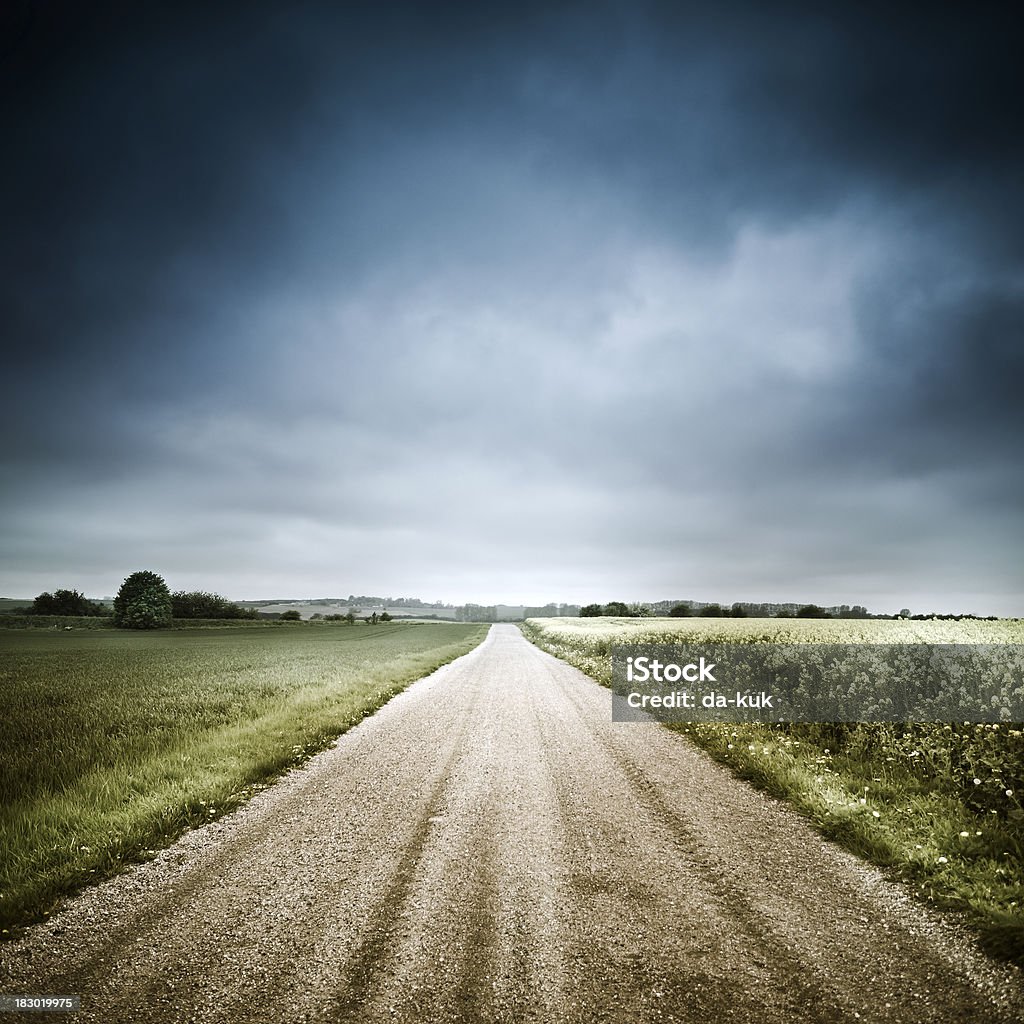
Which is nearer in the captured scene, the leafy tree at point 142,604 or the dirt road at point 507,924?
the dirt road at point 507,924

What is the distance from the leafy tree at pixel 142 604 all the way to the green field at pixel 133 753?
76.6 metres

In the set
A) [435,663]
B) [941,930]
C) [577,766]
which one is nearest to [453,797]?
[577,766]

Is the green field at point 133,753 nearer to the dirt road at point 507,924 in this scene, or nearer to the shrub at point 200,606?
the dirt road at point 507,924

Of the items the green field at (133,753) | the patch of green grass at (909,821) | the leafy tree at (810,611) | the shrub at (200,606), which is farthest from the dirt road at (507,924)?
the shrub at (200,606)

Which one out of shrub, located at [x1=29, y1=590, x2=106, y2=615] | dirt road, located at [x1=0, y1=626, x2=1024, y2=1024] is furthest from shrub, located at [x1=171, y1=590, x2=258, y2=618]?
dirt road, located at [x1=0, y1=626, x2=1024, y2=1024]

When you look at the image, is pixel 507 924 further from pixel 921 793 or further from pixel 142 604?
pixel 142 604

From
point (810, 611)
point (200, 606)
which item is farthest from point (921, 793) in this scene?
point (200, 606)

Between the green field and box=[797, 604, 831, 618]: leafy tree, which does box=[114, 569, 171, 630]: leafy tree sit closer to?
the green field

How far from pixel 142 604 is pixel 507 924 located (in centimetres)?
10515

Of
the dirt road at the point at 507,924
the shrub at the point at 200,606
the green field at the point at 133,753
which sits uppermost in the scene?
the dirt road at the point at 507,924

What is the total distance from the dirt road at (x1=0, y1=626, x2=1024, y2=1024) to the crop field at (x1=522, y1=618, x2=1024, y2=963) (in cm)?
38

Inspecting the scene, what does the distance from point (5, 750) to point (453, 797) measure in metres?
10.2

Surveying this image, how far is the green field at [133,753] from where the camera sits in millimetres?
5246

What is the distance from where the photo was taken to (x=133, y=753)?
9.23 metres
